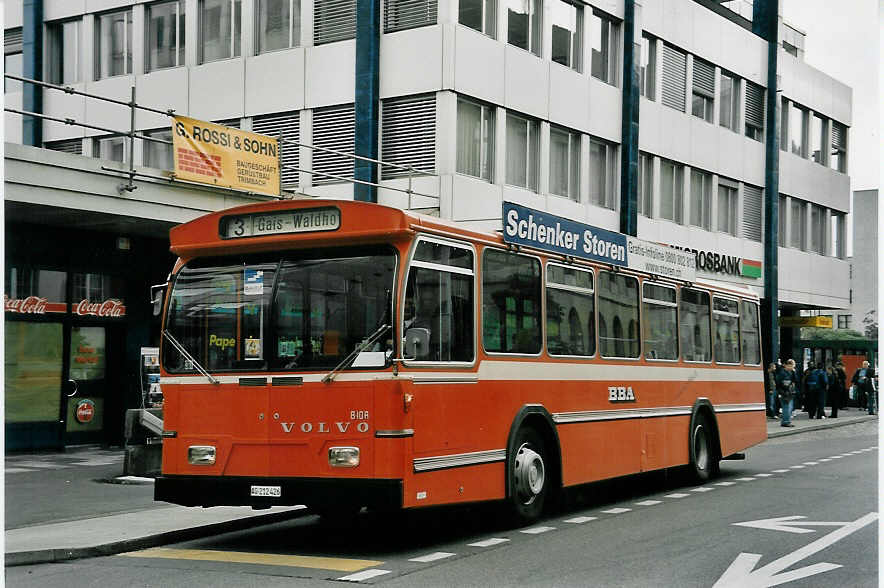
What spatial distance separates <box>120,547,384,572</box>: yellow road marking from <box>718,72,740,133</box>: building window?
3073cm

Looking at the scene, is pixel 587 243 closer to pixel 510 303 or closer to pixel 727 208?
pixel 510 303

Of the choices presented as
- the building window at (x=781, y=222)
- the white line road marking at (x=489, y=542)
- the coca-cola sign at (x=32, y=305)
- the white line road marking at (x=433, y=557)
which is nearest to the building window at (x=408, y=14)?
the coca-cola sign at (x=32, y=305)

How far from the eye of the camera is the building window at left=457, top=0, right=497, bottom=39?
25.4m

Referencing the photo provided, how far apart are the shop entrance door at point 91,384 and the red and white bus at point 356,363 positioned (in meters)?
11.4

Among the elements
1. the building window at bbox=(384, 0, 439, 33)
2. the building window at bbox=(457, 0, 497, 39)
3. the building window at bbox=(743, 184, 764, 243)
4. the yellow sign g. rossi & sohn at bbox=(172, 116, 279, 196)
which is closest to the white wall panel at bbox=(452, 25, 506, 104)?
the building window at bbox=(457, 0, 497, 39)

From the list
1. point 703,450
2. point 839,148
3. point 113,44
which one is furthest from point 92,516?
point 839,148

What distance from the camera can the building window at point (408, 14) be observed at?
2497 centimetres

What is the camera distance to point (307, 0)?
26.6 meters

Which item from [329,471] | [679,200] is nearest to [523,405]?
[329,471]

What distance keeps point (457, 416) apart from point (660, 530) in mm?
2490

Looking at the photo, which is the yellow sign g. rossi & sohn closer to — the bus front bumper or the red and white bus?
the red and white bus

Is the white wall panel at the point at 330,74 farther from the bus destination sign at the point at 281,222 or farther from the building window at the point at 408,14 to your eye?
the bus destination sign at the point at 281,222

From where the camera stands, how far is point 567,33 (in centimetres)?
2927

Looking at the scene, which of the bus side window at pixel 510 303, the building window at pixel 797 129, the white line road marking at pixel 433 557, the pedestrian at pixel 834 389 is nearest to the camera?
the white line road marking at pixel 433 557
